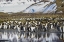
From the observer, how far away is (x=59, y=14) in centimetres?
137

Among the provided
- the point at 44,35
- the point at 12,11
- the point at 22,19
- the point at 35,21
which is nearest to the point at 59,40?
the point at 44,35

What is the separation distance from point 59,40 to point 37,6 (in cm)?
38

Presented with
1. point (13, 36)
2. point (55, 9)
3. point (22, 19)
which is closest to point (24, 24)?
point (22, 19)

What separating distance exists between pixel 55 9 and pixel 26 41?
41 cm

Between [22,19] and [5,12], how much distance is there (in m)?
0.18

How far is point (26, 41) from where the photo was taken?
1.38 meters

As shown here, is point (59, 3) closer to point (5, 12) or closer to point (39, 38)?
point (39, 38)

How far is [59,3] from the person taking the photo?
1.38m

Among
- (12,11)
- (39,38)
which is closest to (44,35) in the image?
(39,38)

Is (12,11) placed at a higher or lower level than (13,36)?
higher

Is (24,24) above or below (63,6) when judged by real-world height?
below

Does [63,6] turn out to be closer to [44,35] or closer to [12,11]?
[44,35]

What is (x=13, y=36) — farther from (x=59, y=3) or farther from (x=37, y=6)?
(x=59, y=3)

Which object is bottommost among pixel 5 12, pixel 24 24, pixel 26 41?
pixel 26 41
